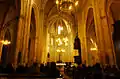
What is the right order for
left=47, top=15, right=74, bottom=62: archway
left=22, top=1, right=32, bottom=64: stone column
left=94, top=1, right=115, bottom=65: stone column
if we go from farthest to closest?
left=47, top=15, right=74, bottom=62: archway, left=22, top=1, right=32, bottom=64: stone column, left=94, top=1, right=115, bottom=65: stone column

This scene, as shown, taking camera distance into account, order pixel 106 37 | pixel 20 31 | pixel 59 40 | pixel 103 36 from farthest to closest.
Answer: pixel 59 40
pixel 103 36
pixel 20 31
pixel 106 37

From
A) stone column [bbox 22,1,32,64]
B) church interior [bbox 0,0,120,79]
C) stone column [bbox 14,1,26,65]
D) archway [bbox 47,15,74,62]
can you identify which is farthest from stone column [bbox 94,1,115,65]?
archway [bbox 47,15,74,62]

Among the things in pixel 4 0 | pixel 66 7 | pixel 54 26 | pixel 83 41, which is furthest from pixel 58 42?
pixel 4 0

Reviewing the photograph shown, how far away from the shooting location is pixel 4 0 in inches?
446

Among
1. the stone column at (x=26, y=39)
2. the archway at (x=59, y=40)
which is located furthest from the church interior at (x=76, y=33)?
the archway at (x=59, y=40)

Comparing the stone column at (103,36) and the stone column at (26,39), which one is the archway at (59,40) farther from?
the stone column at (103,36)

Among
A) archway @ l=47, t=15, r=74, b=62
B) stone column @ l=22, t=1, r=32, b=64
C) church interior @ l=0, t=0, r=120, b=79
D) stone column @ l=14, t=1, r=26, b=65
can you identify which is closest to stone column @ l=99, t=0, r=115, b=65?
church interior @ l=0, t=0, r=120, b=79

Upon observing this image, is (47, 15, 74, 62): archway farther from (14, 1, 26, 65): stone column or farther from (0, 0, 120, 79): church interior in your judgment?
(14, 1, 26, 65): stone column

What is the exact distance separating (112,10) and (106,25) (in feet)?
11.0

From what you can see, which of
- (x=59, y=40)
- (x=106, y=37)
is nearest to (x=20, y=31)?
(x=106, y=37)

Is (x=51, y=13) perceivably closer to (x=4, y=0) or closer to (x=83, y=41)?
(x=83, y=41)

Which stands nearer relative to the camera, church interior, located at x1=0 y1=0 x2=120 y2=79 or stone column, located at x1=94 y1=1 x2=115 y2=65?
church interior, located at x1=0 y1=0 x2=120 y2=79

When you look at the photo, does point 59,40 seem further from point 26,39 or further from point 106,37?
point 106,37

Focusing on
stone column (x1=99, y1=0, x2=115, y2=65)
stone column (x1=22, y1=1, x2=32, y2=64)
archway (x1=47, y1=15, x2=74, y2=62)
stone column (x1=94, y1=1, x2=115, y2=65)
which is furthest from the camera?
archway (x1=47, y1=15, x2=74, y2=62)
